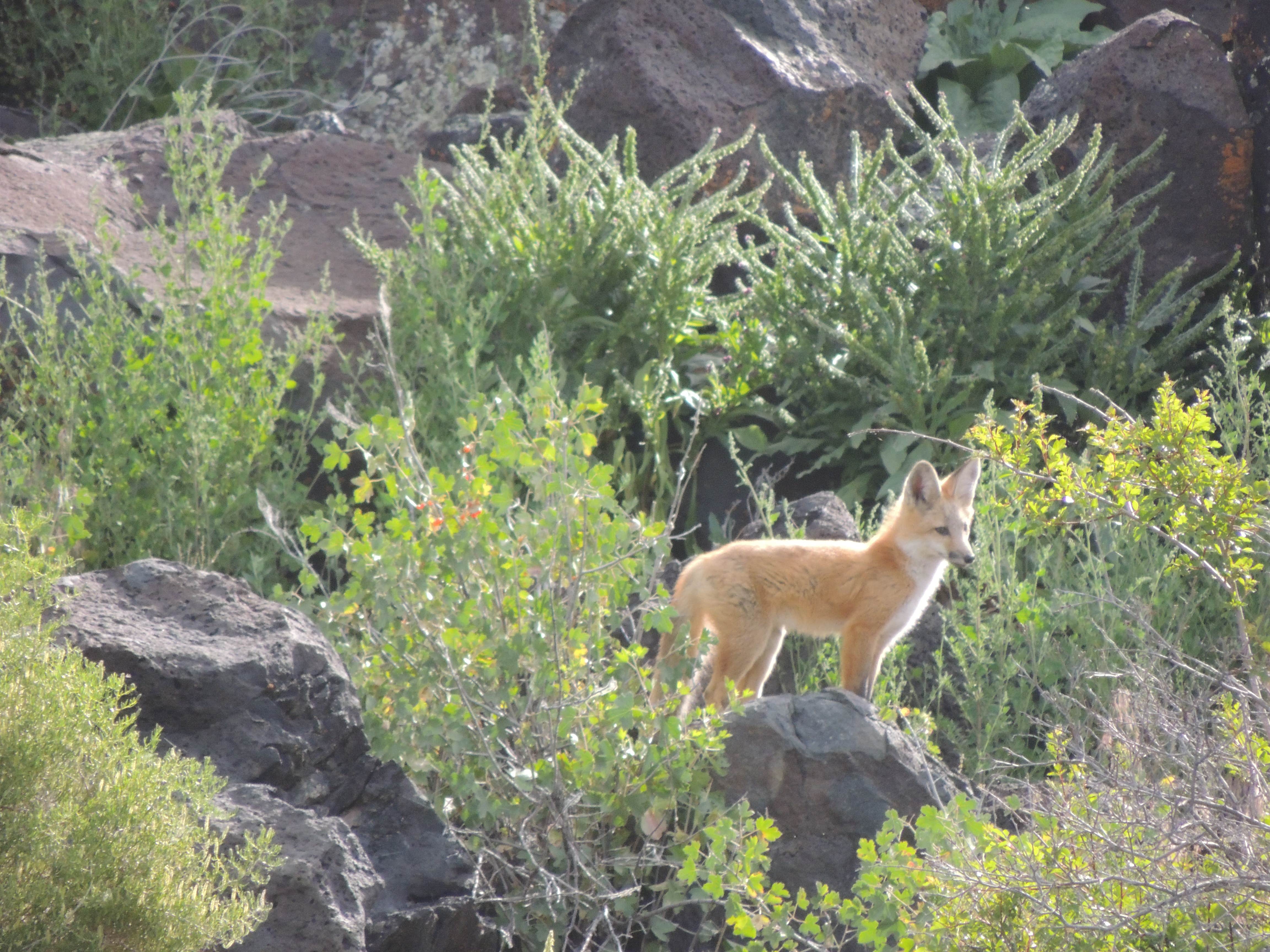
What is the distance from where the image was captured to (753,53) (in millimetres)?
9500

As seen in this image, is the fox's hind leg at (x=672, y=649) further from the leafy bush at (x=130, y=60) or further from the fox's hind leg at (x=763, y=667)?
the leafy bush at (x=130, y=60)

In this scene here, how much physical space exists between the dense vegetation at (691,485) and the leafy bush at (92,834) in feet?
0.16

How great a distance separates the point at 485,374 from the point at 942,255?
2.83 metres

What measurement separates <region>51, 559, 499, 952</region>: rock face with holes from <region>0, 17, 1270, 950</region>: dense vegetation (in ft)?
0.47

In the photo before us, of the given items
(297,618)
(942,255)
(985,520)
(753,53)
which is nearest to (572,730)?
(297,618)

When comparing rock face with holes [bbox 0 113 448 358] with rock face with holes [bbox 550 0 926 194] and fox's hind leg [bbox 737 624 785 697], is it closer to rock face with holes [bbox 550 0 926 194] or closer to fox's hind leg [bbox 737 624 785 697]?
rock face with holes [bbox 550 0 926 194]

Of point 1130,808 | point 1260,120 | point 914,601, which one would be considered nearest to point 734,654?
point 914,601

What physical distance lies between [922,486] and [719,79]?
4.71m

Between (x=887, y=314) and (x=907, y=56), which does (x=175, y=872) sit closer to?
(x=887, y=314)

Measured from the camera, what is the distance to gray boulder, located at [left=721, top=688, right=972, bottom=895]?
4.39 meters

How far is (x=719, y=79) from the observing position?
9414mm

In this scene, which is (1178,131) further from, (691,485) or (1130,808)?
(1130,808)

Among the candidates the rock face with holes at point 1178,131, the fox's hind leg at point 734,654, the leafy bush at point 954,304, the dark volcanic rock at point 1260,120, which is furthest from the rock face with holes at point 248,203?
the dark volcanic rock at point 1260,120

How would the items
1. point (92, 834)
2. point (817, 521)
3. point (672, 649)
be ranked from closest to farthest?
point (92, 834) → point (672, 649) → point (817, 521)
